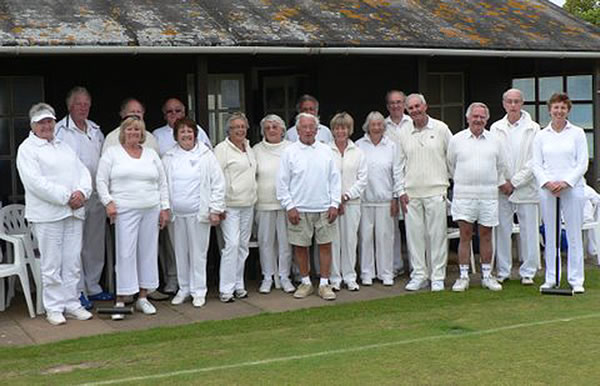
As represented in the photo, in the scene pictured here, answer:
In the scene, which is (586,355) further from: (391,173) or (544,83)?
(544,83)

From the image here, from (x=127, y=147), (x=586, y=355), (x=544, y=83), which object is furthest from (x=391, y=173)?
(x=544, y=83)

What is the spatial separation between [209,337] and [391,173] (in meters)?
2.88

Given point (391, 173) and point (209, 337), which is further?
point (391, 173)

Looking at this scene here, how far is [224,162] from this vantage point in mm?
8781

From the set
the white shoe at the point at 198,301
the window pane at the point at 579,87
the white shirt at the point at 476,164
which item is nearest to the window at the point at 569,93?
the window pane at the point at 579,87

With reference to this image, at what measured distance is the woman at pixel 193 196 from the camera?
8516mm

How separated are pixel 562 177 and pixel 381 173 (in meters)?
1.73

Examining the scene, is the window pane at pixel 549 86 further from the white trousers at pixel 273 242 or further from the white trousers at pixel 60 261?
the white trousers at pixel 60 261

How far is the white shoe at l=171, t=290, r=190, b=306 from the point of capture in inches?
340

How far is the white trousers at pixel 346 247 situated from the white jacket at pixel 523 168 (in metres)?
1.51

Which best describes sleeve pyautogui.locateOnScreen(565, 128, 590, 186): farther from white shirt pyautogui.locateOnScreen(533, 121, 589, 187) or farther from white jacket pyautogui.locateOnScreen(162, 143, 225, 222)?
white jacket pyautogui.locateOnScreen(162, 143, 225, 222)

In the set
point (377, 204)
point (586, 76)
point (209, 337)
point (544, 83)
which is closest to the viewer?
point (209, 337)

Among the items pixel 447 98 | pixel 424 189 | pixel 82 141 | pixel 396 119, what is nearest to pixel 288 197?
pixel 424 189

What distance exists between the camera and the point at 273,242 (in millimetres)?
9156
